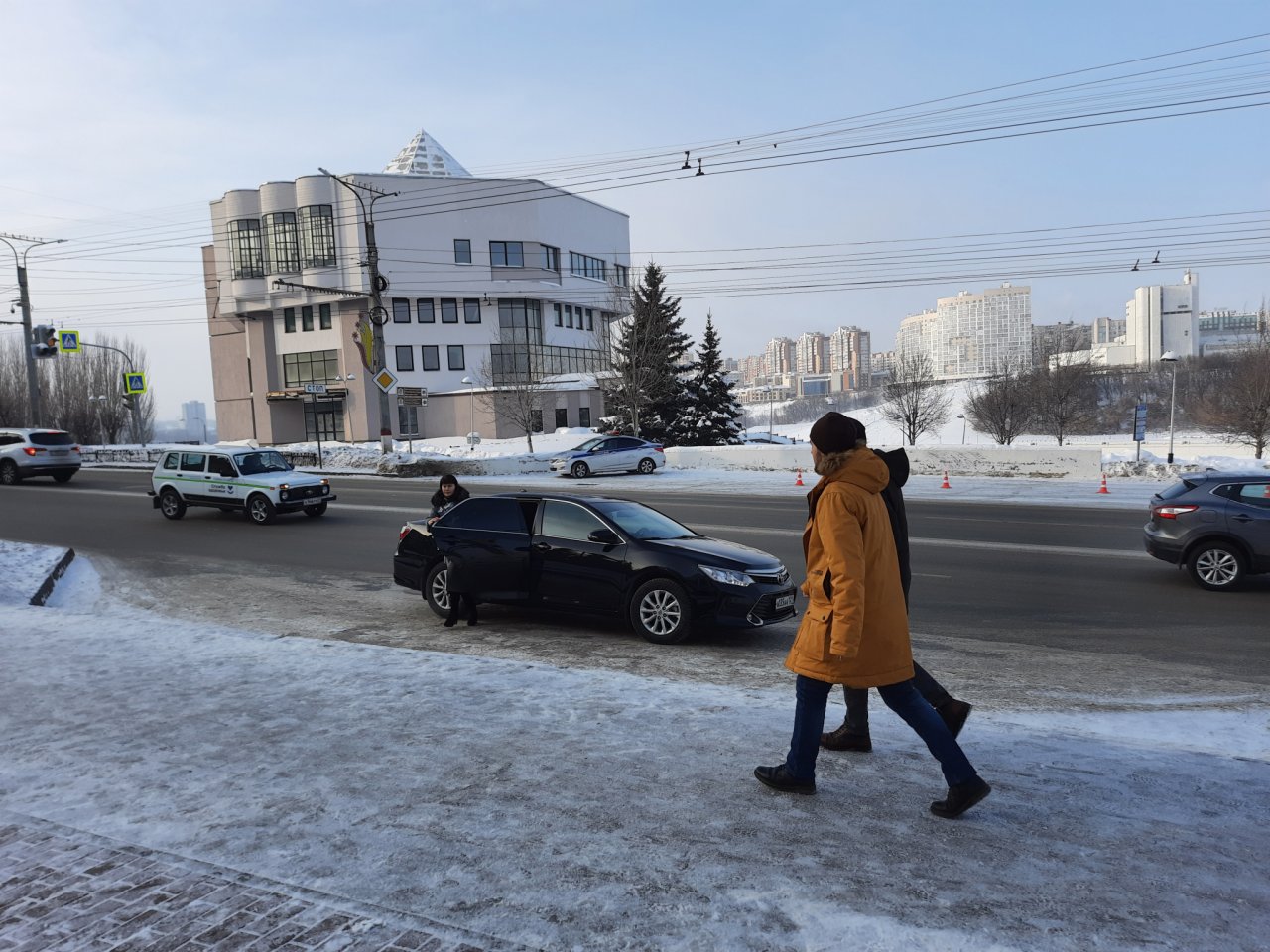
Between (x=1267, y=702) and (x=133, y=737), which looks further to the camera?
(x=1267, y=702)

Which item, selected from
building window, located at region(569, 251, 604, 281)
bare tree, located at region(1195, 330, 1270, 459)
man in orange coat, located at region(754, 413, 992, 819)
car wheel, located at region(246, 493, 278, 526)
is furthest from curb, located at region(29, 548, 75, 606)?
building window, located at region(569, 251, 604, 281)

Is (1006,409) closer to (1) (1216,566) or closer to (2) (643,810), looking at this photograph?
(1) (1216,566)

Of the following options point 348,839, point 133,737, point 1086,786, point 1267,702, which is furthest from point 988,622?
point 133,737

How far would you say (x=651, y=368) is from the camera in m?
43.1

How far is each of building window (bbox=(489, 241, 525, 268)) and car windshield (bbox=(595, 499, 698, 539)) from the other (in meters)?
57.0

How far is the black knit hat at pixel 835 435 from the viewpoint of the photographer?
394 cm

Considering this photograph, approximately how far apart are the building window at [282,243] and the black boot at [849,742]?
62847mm

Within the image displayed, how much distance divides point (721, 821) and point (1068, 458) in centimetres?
2686

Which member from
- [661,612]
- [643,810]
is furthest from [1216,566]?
[643,810]

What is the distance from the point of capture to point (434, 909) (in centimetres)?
328

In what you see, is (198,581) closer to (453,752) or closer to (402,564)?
(402,564)

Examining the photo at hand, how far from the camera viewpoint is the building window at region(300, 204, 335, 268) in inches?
2335

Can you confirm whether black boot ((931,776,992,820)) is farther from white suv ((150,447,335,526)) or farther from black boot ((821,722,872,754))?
white suv ((150,447,335,526))

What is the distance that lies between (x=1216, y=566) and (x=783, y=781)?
896 cm
